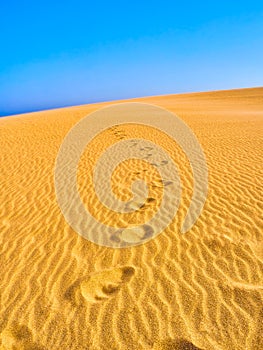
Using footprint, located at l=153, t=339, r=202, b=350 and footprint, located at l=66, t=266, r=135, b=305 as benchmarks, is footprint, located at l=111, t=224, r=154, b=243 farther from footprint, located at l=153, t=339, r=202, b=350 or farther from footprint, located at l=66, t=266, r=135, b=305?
footprint, located at l=153, t=339, r=202, b=350

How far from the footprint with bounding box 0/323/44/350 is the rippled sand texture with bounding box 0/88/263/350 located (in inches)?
0.4

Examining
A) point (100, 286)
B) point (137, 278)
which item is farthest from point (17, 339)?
point (137, 278)

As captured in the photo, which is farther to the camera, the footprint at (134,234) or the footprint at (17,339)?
the footprint at (134,234)

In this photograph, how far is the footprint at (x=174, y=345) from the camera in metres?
2.78

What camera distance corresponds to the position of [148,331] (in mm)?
3012

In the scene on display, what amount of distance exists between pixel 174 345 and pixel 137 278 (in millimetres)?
1108

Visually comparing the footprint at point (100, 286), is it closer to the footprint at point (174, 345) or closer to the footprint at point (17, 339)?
the footprint at point (17, 339)

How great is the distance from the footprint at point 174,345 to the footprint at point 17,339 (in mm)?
1267

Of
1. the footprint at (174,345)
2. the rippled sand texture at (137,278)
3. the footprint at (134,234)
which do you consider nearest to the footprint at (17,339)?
the rippled sand texture at (137,278)

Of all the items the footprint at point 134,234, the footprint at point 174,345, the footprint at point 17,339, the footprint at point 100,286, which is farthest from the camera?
the footprint at point 134,234

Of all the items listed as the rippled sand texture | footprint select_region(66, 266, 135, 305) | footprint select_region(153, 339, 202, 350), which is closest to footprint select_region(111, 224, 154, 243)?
the rippled sand texture

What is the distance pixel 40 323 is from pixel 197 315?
1868 mm

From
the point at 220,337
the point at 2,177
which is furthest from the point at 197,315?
the point at 2,177

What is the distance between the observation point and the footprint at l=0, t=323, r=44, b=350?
2.94 meters
